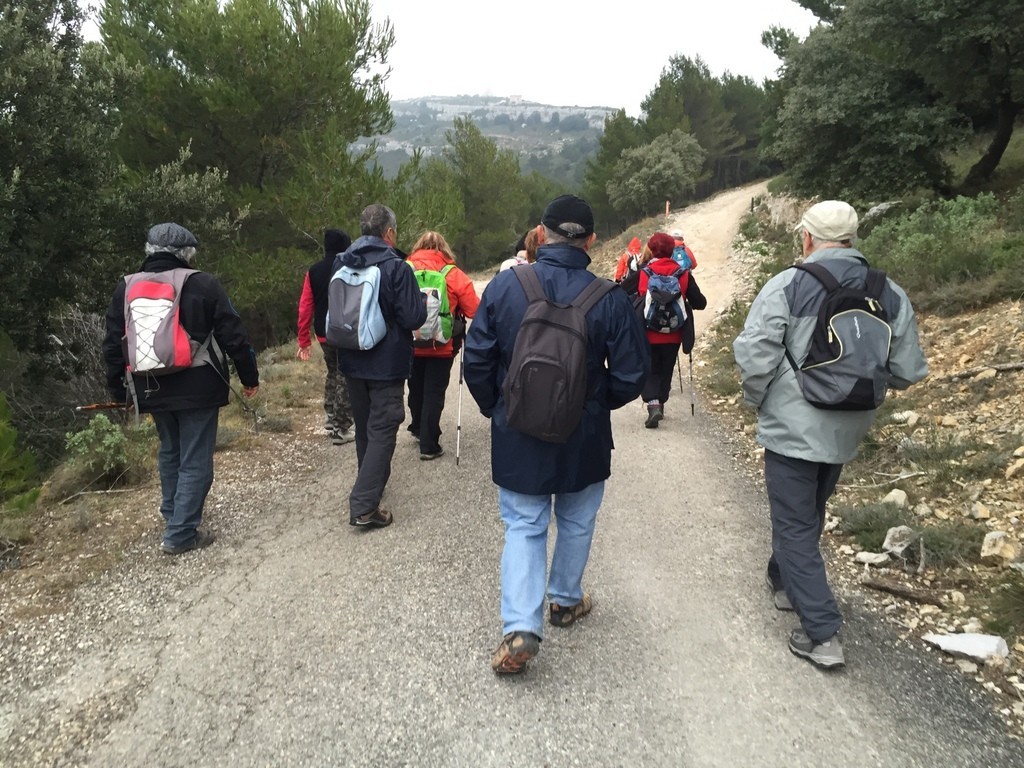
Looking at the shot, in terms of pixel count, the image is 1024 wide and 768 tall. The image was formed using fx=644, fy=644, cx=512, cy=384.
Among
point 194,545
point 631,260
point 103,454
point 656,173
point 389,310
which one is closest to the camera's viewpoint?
point 194,545

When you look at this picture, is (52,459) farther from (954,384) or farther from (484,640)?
Result: (954,384)

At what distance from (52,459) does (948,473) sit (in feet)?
30.9

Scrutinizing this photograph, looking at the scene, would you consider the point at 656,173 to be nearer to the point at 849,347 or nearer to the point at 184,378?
the point at 184,378

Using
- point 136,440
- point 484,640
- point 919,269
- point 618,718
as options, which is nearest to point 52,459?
point 136,440

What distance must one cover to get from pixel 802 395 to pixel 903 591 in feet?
4.60

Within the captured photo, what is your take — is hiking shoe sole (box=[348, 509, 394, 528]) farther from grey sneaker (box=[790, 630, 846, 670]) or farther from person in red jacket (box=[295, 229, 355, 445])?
grey sneaker (box=[790, 630, 846, 670])

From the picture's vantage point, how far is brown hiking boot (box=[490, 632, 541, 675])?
2.67m

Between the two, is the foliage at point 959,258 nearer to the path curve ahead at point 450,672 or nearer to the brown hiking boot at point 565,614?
the path curve ahead at point 450,672

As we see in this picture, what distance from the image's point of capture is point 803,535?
9.74ft

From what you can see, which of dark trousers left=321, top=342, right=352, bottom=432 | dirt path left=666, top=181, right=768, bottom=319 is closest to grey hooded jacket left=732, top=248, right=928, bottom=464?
dark trousers left=321, top=342, right=352, bottom=432

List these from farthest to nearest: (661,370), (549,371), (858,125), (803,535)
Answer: (858,125) < (661,370) < (803,535) < (549,371)

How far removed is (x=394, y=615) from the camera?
128 inches

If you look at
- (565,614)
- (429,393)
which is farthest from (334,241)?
(565,614)

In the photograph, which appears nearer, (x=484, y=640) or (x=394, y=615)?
(x=484, y=640)
